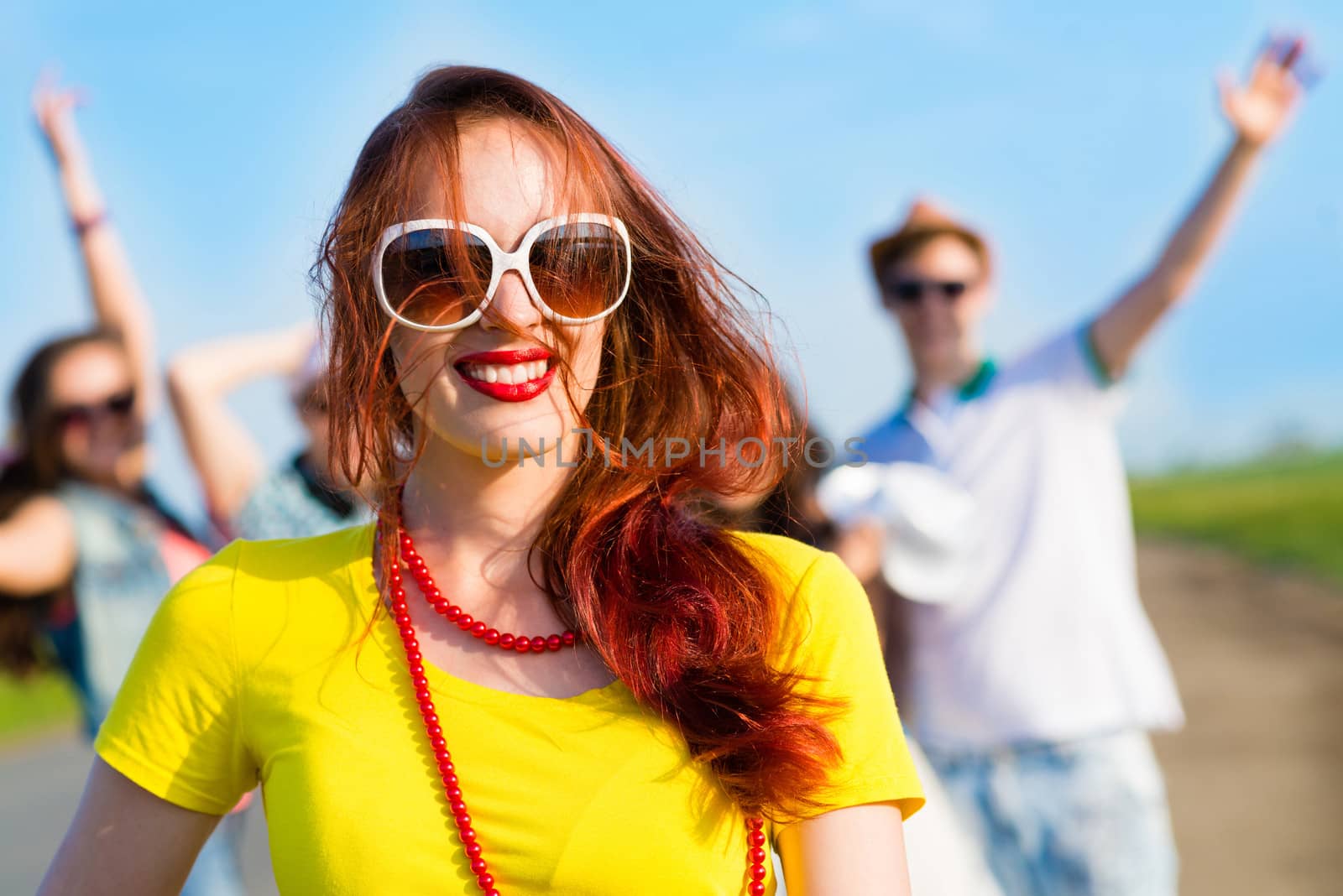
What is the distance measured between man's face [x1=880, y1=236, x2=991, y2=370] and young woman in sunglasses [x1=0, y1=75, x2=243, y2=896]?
7.12 feet

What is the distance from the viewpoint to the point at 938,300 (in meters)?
3.84

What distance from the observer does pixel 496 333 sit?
1513mm

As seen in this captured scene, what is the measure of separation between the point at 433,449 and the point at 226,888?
242 cm

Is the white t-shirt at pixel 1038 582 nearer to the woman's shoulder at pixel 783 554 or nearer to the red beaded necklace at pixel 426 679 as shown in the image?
the woman's shoulder at pixel 783 554

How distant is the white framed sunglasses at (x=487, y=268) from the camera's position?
148 cm

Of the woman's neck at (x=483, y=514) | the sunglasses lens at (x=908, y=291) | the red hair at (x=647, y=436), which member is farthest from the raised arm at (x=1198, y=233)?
the woman's neck at (x=483, y=514)

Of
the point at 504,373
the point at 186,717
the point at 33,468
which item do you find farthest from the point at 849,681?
the point at 33,468

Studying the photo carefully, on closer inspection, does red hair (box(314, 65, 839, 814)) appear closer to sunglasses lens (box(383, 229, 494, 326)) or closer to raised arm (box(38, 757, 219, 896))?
sunglasses lens (box(383, 229, 494, 326))

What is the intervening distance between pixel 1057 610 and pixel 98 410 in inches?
112

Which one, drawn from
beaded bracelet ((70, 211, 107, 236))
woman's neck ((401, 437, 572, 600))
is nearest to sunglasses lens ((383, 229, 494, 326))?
woman's neck ((401, 437, 572, 600))

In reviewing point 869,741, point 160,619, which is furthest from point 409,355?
point 869,741

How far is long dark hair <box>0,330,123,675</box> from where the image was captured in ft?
12.2

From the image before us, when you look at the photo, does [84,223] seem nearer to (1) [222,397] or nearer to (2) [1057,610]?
(1) [222,397]

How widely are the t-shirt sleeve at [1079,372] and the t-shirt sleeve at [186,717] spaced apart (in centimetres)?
259
